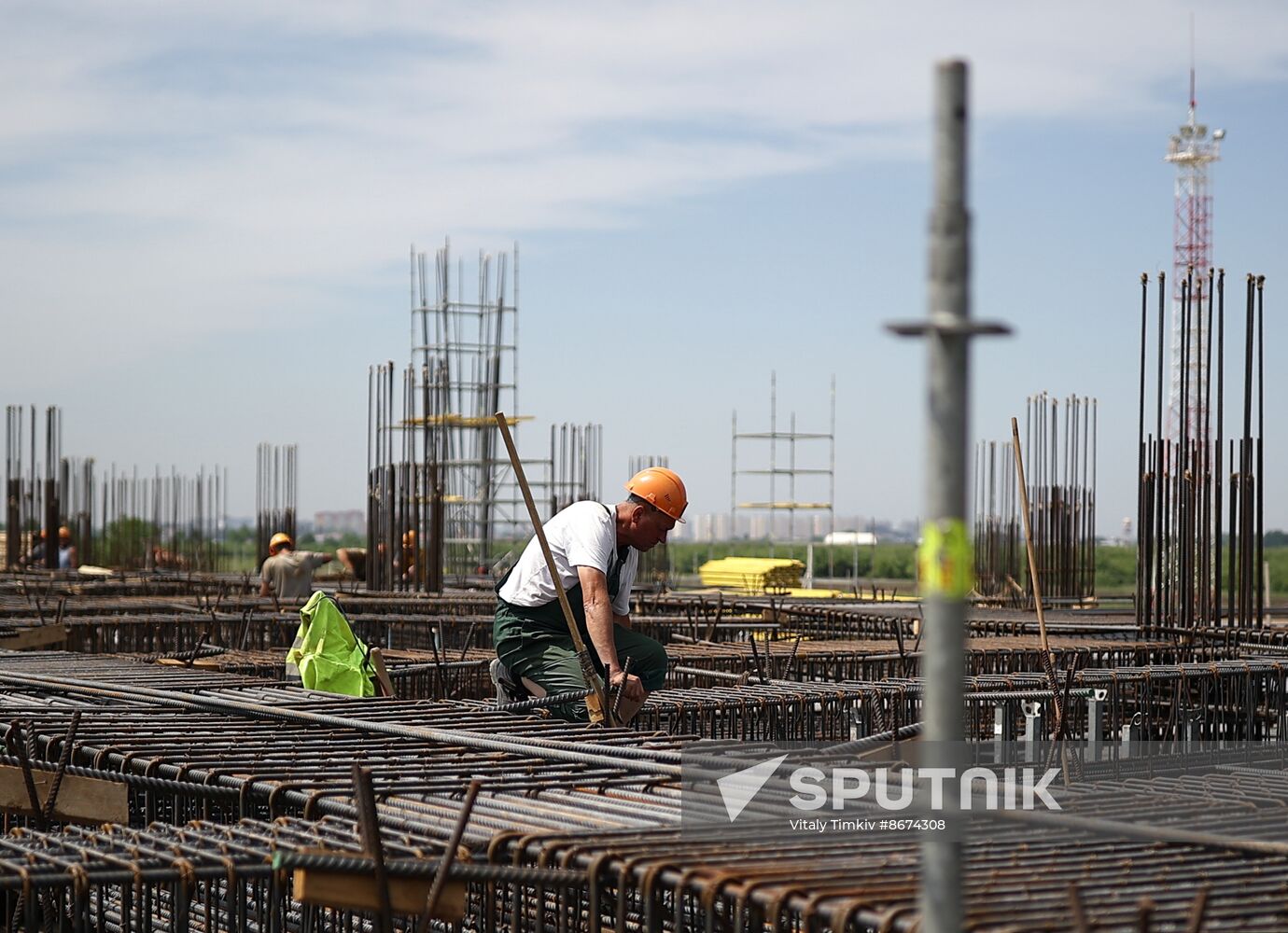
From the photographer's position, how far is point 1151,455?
12250 millimetres

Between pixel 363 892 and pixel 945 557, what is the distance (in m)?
1.77

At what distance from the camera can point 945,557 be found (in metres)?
1.96

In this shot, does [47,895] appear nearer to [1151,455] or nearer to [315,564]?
[1151,455]

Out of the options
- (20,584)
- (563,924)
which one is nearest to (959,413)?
(563,924)

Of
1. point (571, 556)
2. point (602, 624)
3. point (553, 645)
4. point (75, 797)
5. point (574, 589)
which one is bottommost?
point (75, 797)

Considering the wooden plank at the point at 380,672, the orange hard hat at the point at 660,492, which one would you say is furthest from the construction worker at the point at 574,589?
the wooden plank at the point at 380,672

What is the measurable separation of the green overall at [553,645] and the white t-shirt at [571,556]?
43 mm

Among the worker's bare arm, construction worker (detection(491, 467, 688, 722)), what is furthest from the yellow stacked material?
the worker's bare arm

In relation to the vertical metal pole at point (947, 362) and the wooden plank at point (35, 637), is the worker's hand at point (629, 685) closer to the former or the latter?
the vertical metal pole at point (947, 362)

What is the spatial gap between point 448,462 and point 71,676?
1891cm

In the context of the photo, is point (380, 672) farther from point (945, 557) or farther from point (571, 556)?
point (945, 557)

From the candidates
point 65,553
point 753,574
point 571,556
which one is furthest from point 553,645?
point 65,553

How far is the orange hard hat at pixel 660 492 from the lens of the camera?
6.91m

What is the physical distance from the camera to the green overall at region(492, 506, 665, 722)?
22.8ft
